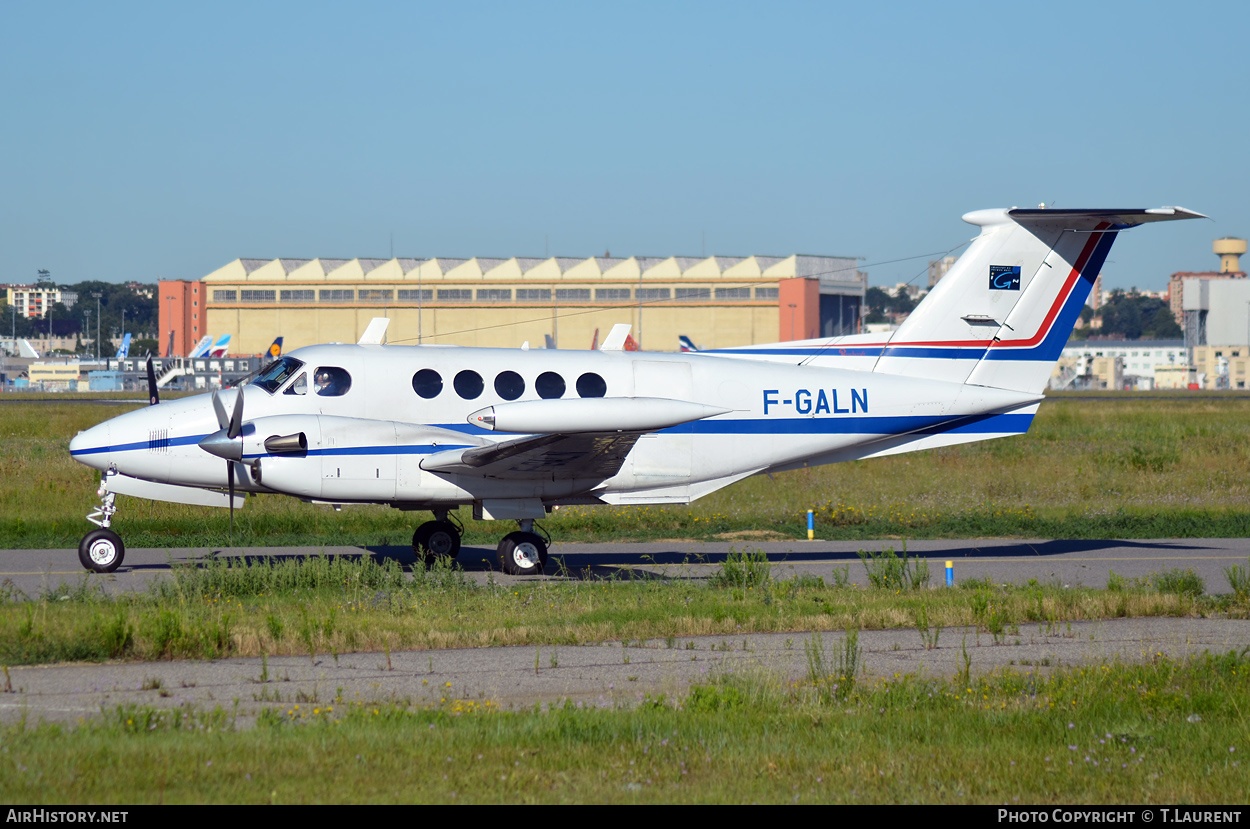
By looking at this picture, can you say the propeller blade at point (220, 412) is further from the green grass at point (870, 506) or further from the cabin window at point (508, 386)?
the green grass at point (870, 506)

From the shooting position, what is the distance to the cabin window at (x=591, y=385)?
53.7 ft

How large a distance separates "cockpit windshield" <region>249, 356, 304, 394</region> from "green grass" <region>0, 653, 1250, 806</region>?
8185 mm

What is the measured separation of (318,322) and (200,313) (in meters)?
13.4

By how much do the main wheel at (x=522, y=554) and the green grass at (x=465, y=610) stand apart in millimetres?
1051

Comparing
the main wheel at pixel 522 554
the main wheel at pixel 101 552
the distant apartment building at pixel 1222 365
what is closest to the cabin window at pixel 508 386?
the main wheel at pixel 522 554

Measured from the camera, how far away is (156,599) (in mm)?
12062

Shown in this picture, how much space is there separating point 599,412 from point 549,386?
2175 mm

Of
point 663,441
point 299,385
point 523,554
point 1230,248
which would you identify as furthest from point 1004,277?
point 1230,248

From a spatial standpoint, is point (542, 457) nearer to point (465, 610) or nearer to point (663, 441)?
point (663, 441)

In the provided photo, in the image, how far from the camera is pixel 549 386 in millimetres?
16219

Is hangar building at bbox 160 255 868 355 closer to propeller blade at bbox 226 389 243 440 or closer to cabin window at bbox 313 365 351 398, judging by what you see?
cabin window at bbox 313 365 351 398

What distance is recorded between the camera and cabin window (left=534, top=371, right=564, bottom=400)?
16156mm

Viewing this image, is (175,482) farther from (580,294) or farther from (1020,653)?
(580,294)

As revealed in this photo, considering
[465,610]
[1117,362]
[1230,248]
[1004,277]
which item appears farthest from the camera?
[1230,248]
